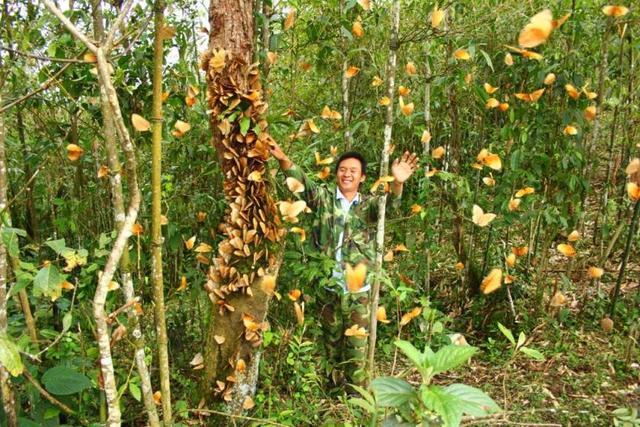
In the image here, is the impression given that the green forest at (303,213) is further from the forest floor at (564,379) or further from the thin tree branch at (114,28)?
the thin tree branch at (114,28)

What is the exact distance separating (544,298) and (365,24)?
238cm

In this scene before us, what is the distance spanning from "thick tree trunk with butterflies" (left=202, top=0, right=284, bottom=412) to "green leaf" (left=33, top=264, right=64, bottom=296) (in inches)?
35.3

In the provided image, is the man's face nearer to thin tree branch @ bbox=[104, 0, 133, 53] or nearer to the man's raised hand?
the man's raised hand

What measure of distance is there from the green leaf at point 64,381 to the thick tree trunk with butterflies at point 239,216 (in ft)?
2.16

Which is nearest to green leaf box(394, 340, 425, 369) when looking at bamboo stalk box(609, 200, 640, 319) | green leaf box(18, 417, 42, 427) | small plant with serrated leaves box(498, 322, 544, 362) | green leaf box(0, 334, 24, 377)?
small plant with serrated leaves box(498, 322, 544, 362)

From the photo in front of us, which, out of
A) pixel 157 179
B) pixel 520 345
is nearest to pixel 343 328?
pixel 520 345

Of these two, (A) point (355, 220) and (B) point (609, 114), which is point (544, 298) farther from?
(B) point (609, 114)

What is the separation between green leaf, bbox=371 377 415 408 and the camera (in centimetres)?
117

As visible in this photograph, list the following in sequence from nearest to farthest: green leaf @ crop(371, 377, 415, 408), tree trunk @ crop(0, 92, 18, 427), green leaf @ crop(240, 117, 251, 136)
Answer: green leaf @ crop(371, 377, 415, 408) → tree trunk @ crop(0, 92, 18, 427) → green leaf @ crop(240, 117, 251, 136)

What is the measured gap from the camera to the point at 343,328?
300cm

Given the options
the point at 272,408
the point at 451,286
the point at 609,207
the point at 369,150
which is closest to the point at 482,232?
the point at 451,286

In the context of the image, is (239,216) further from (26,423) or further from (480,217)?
(480,217)

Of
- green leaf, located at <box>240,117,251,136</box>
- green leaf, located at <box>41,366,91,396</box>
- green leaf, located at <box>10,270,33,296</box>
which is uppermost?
green leaf, located at <box>240,117,251,136</box>

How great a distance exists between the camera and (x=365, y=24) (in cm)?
308
